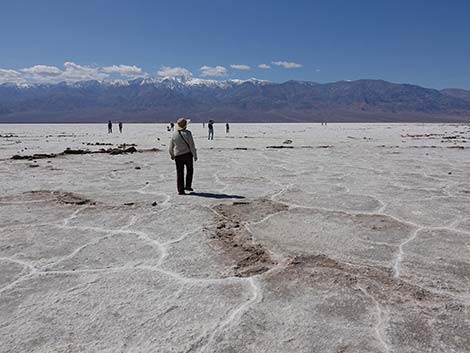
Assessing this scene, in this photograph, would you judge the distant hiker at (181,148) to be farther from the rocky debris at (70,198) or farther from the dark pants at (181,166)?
the rocky debris at (70,198)

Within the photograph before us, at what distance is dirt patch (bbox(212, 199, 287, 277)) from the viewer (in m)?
3.97

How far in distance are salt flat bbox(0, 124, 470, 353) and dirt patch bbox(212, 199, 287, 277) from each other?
0.07ft

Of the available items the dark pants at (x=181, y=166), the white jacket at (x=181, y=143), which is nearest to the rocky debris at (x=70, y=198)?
the dark pants at (x=181, y=166)

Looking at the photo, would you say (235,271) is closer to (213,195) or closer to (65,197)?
(213,195)

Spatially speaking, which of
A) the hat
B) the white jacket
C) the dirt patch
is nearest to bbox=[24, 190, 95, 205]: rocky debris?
the white jacket

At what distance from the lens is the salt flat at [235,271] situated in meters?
2.83

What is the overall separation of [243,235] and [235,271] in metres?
1.06

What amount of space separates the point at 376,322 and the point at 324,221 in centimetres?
263

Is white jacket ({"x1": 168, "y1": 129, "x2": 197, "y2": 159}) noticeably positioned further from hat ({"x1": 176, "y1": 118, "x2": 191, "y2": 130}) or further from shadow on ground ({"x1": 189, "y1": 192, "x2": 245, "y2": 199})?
shadow on ground ({"x1": 189, "y1": 192, "x2": 245, "y2": 199})

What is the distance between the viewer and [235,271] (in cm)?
385

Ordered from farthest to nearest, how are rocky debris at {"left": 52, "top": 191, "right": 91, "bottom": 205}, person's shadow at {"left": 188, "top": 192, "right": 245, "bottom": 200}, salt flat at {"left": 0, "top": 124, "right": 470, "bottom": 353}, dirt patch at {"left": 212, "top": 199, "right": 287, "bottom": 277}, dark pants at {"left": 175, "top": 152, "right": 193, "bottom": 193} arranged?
dark pants at {"left": 175, "top": 152, "right": 193, "bottom": 193}, person's shadow at {"left": 188, "top": 192, "right": 245, "bottom": 200}, rocky debris at {"left": 52, "top": 191, "right": 91, "bottom": 205}, dirt patch at {"left": 212, "top": 199, "right": 287, "bottom": 277}, salt flat at {"left": 0, "top": 124, "right": 470, "bottom": 353}

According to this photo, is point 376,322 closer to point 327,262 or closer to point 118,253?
A: point 327,262

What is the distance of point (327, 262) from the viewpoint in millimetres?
4035

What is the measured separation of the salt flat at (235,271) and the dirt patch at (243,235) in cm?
2
